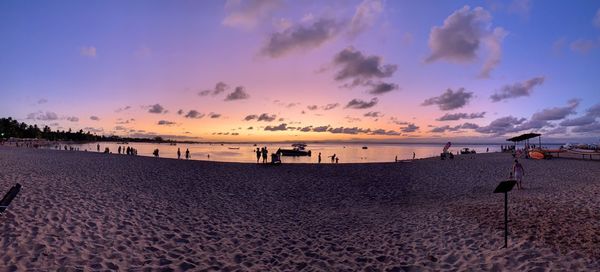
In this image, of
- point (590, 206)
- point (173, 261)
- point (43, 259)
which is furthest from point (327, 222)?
point (590, 206)

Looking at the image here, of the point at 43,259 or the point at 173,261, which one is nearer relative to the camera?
the point at 43,259

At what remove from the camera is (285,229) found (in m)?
10.7

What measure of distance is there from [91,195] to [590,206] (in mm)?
19742

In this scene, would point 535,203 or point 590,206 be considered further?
point 535,203

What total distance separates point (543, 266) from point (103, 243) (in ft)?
32.9

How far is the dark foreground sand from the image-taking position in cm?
722

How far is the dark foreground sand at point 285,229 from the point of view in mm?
7219

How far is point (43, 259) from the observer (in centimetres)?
690

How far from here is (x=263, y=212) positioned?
1330 centimetres

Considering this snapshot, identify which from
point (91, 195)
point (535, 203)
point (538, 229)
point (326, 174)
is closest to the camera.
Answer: point (538, 229)

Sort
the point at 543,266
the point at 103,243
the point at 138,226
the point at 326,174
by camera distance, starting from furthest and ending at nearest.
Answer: the point at 326,174, the point at 138,226, the point at 103,243, the point at 543,266

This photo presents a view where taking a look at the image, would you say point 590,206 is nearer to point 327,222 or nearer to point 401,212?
point 401,212

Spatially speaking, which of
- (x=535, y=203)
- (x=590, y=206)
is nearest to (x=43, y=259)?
(x=535, y=203)

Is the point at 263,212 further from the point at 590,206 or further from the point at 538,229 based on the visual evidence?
the point at 590,206
